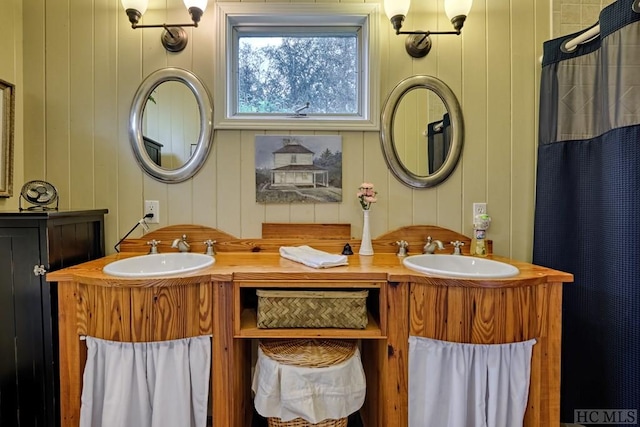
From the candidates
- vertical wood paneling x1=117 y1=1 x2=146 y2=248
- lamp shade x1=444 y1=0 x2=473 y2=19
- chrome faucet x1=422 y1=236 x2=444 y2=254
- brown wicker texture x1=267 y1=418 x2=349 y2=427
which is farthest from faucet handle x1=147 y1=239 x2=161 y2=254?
lamp shade x1=444 y1=0 x2=473 y2=19

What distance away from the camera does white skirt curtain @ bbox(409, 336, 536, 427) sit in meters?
1.14

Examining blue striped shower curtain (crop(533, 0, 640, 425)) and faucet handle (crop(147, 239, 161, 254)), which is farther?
faucet handle (crop(147, 239, 161, 254))

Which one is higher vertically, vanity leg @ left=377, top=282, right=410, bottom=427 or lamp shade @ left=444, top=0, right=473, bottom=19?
lamp shade @ left=444, top=0, right=473, bottom=19

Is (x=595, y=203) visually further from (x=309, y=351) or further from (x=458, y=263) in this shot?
(x=309, y=351)

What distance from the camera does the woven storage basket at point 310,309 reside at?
1.20 meters

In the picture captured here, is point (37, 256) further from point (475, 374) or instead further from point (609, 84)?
point (609, 84)

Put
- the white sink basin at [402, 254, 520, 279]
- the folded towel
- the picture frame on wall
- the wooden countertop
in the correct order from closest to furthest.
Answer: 1. the wooden countertop
2. the folded towel
3. the white sink basin at [402, 254, 520, 279]
4. the picture frame on wall

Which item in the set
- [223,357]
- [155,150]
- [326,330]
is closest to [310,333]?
[326,330]

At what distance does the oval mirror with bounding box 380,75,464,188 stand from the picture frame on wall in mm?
1963

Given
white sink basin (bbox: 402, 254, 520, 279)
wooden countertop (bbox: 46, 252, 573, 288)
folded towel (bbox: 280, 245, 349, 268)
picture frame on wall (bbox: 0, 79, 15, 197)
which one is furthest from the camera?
picture frame on wall (bbox: 0, 79, 15, 197)

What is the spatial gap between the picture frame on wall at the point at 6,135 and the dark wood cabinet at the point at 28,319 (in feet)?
1.62

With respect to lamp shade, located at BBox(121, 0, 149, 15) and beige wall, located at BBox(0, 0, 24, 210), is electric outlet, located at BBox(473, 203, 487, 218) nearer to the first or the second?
lamp shade, located at BBox(121, 0, 149, 15)

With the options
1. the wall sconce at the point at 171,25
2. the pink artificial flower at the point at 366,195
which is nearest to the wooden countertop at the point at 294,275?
the pink artificial flower at the point at 366,195
